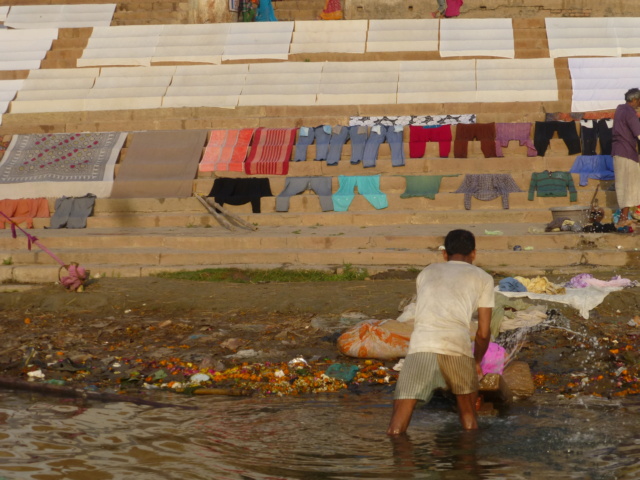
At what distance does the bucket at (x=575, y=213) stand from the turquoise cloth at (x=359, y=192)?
8.23 feet

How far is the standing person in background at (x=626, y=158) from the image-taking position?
12484 millimetres

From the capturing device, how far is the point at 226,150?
15.3 meters

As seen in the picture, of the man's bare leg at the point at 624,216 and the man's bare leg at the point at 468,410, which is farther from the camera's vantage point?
the man's bare leg at the point at 624,216

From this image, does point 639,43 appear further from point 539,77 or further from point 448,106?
point 448,106

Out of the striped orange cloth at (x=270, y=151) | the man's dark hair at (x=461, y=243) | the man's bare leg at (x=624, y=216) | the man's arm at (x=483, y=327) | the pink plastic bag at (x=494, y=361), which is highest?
the striped orange cloth at (x=270, y=151)

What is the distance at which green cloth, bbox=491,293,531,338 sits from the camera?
864 cm

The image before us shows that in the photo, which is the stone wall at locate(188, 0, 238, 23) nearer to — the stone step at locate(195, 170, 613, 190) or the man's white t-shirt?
the stone step at locate(195, 170, 613, 190)

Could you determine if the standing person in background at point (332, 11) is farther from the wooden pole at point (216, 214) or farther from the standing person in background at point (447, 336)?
the standing person in background at point (447, 336)

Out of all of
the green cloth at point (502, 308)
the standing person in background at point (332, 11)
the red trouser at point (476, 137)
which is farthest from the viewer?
the standing person in background at point (332, 11)

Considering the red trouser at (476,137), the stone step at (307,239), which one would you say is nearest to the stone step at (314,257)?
the stone step at (307,239)

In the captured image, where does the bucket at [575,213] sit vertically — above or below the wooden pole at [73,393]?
above

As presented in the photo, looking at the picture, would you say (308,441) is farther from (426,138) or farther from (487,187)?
(426,138)

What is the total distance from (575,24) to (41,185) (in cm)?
1007

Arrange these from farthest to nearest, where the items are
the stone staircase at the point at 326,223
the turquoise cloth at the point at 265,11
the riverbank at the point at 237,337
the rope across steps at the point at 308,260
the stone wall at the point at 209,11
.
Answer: the turquoise cloth at the point at 265,11
the stone wall at the point at 209,11
the stone staircase at the point at 326,223
the rope across steps at the point at 308,260
the riverbank at the point at 237,337
